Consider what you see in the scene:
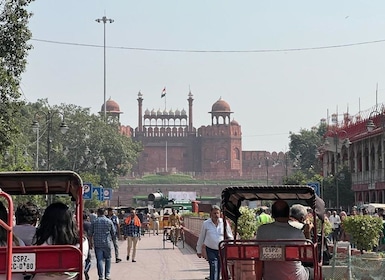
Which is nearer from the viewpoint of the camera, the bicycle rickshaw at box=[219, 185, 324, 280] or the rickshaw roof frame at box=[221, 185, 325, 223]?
the bicycle rickshaw at box=[219, 185, 324, 280]

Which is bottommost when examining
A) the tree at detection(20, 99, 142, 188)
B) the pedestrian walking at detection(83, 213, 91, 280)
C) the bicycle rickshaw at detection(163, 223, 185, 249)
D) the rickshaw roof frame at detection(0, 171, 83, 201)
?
the bicycle rickshaw at detection(163, 223, 185, 249)

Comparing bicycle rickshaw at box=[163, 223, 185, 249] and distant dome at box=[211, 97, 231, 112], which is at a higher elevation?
distant dome at box=[211, 97, 231, 112]

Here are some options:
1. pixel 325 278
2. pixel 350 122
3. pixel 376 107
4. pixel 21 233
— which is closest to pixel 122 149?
pixel 350 122

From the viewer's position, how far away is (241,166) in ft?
495

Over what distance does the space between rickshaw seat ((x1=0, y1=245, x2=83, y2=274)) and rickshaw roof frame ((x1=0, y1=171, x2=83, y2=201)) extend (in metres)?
0.60

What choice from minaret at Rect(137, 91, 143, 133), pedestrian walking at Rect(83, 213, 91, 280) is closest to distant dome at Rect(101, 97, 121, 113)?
minaret at Rect(137, 91, 143, 133)

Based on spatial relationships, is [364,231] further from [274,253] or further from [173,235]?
[173,235]

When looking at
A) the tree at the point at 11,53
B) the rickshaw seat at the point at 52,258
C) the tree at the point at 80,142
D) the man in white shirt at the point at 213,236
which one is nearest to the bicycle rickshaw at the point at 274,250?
the rickshaw seat at the point at 52,258

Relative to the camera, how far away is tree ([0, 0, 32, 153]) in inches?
940

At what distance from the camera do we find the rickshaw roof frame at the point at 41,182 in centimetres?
790

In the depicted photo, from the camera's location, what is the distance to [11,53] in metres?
24.4

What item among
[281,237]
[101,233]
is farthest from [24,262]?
[101,233]

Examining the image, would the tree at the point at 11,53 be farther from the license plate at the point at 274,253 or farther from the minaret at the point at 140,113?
the minaret at the point at 140,113

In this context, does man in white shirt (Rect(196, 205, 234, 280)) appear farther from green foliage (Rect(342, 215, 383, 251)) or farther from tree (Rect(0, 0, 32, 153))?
tree (Rect(0, 0, 32, 153))
